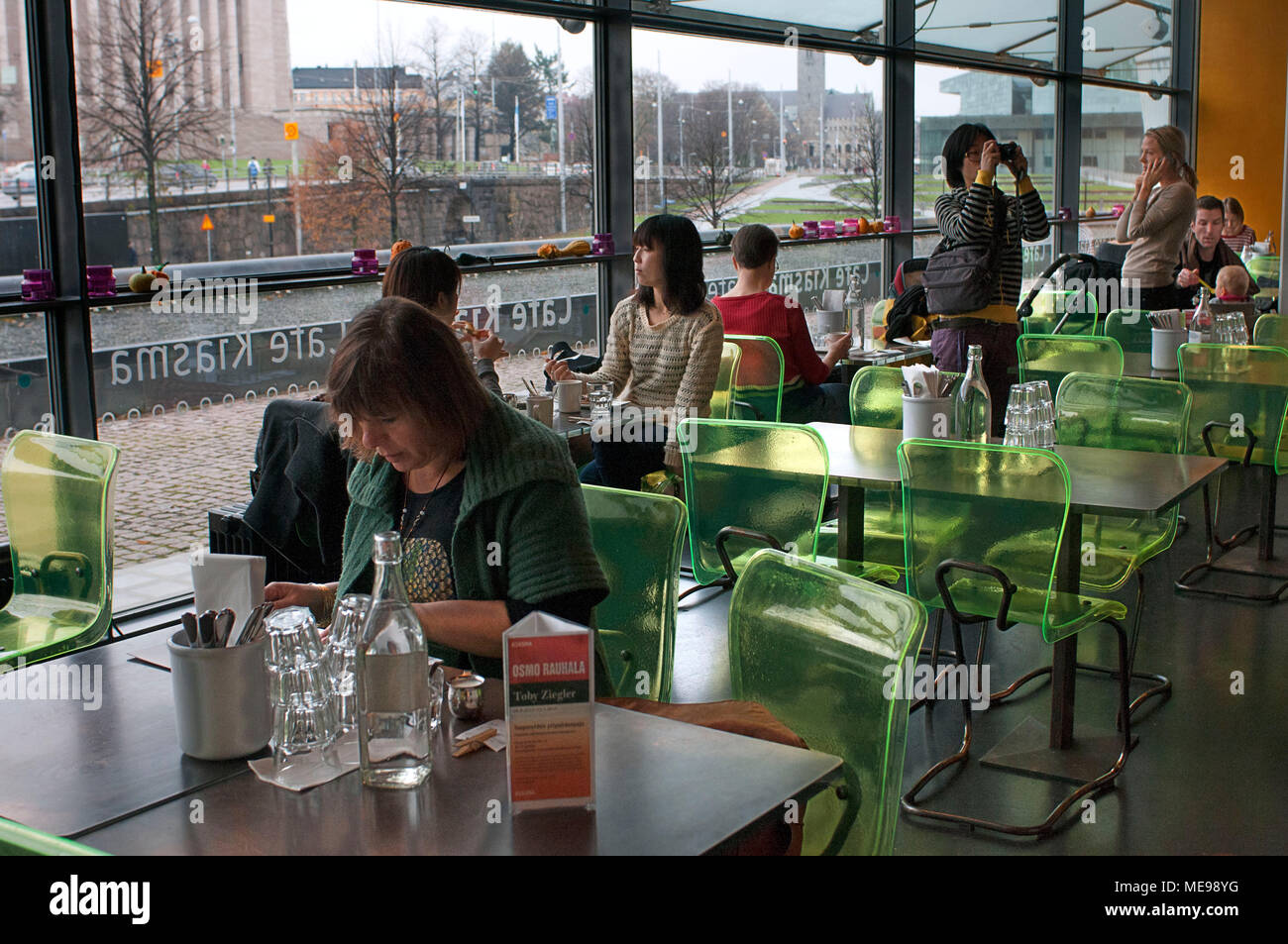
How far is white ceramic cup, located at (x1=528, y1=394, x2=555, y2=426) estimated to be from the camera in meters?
4.62

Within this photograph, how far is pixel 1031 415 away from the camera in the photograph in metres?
3.83

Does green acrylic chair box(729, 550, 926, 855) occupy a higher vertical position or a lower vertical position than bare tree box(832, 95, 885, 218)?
lower

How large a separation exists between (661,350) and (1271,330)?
2.94 meters

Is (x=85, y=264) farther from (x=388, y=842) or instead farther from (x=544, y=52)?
(x=388, y=842)

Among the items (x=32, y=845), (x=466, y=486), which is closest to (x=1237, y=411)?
(x=466, y=486)

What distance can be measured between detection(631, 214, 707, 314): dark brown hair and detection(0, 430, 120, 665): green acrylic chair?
2.23 m

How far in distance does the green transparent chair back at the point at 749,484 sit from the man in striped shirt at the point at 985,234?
1857 mm

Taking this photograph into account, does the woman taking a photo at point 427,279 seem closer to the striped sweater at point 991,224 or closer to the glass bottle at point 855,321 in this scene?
the striped sweater at point 991,224

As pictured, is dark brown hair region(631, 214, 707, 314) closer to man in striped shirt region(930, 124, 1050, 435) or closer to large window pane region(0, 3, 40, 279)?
man in striped shirt region(930, 124, 1050, 435)

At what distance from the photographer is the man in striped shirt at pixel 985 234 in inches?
205

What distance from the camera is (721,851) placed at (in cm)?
143

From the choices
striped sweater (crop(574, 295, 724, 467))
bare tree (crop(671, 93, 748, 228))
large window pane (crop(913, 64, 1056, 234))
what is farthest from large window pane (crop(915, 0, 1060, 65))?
striped sweater (crop(574, 295, 724, 467))
